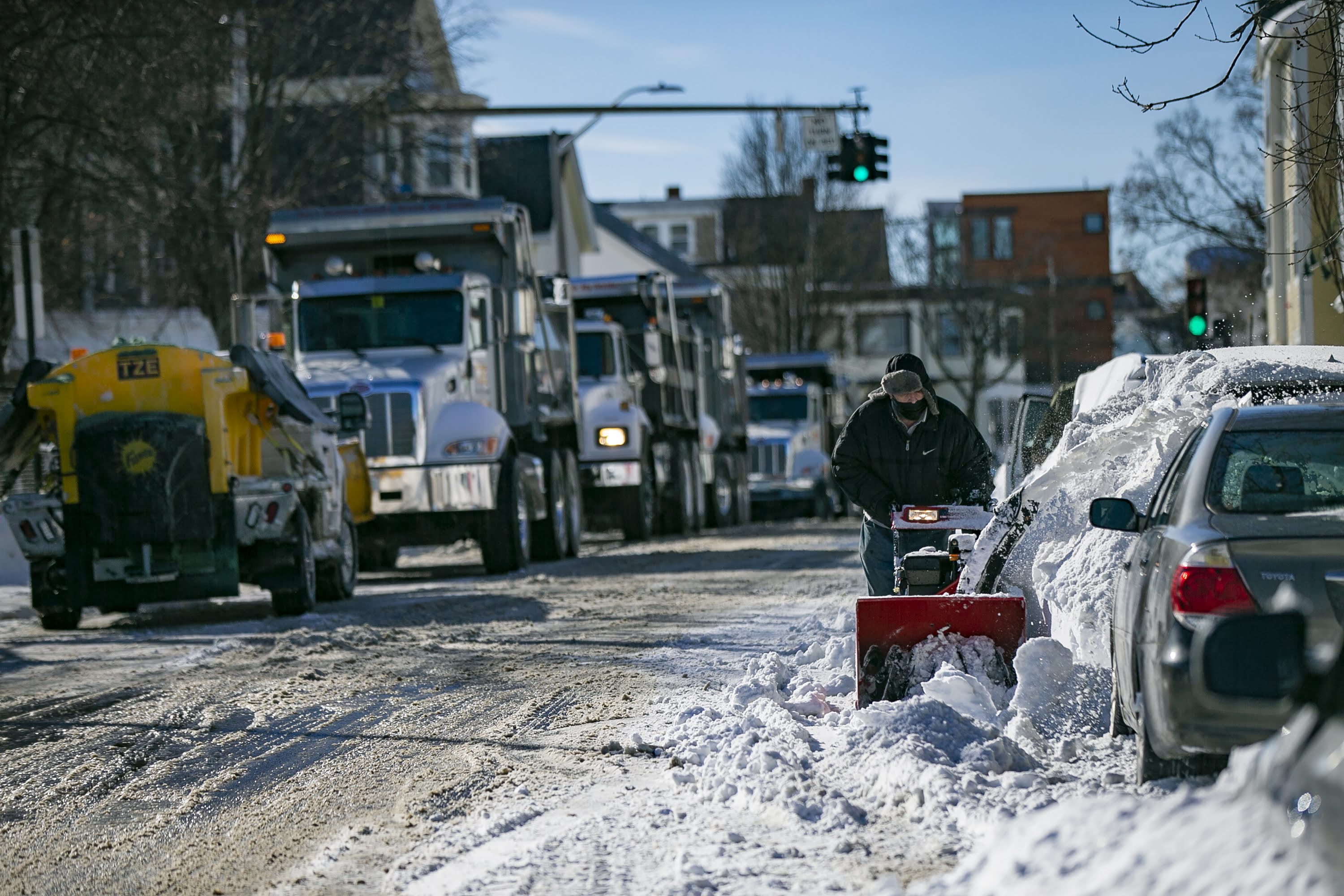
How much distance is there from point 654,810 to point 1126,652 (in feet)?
5.59

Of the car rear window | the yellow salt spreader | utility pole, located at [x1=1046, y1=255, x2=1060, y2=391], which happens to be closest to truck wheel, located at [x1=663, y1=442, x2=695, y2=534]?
the yellow salt spreader

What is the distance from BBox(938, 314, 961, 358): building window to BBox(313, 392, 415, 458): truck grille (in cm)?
4677

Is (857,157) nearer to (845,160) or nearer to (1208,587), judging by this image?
(845,160)

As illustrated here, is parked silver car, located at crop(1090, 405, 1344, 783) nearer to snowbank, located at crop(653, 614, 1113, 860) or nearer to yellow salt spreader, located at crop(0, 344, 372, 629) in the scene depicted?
snowbank, located at crop(653, 614, 1113, 860)

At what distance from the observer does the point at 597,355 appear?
82.4ft

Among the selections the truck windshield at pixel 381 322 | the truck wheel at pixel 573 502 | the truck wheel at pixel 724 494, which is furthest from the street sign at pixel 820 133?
the truck windshield at pixel 381 322

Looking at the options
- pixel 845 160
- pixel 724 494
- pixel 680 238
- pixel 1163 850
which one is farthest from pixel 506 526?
pixel 680 238

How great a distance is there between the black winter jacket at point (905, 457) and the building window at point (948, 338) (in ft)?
176

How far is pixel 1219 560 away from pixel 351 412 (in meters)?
11.9

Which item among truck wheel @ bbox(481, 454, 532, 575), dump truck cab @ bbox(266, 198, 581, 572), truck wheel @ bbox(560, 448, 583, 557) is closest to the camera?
dump truck cab @ bbox(266, 198, 581, 572)

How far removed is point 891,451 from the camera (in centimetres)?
955

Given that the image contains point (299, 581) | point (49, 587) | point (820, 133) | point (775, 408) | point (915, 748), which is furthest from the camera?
point (775, 408)

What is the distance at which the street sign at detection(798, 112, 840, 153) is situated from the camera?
25.6 m

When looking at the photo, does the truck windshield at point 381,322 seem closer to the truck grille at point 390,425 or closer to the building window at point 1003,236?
the truck grille at point 390,425
